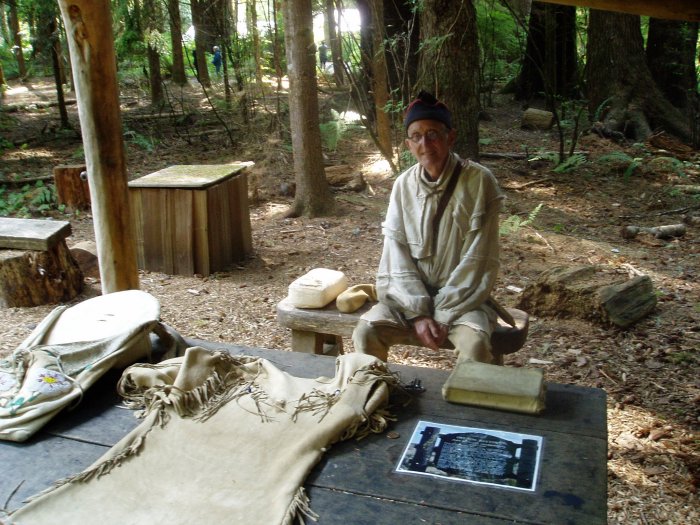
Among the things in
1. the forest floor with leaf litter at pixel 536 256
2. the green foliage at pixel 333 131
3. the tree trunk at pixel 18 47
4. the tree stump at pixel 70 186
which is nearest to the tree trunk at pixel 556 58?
the forest floor with leaf litter at pixel 536 256

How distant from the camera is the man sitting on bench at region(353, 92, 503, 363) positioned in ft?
11.3

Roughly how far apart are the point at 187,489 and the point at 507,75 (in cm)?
1432

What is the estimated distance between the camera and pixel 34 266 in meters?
5.77

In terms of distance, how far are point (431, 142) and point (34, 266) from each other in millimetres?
3939

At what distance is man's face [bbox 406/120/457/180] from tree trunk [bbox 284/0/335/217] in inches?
168

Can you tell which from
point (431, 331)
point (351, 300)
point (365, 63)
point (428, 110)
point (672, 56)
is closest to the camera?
point (428, 110)

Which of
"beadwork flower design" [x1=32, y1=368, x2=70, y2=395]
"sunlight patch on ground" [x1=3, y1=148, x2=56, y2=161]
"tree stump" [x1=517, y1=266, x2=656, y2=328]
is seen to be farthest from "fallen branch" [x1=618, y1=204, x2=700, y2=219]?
"sunlight patch on ground" [x1=3, y1=148, x2=56, y2=161]

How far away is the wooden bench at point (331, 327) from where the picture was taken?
145 inches

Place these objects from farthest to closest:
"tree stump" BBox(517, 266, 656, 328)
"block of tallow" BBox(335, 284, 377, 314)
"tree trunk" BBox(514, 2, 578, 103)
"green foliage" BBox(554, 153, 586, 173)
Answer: "tree trunk" BBox(514, 2, 578, 103)
"green foliage" BBox(554, 153, 586, 173)
"tree stump" BBox(517, 266, 656, 328)
"block of tallow" BBox(335, 284, 377, 314)

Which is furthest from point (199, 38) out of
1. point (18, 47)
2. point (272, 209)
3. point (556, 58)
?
point (18, 47)

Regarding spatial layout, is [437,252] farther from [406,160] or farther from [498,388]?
[406,160]

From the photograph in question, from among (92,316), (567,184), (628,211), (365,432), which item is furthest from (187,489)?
(567,184)

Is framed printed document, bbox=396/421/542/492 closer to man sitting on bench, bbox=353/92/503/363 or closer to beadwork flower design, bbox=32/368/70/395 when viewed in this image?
man sitting on bench, bbox=353/92/503/363

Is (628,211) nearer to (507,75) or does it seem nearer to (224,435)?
(224,435)
